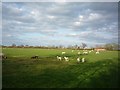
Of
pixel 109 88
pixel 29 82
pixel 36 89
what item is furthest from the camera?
pixel 29 82

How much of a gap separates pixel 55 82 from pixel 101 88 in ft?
12.7

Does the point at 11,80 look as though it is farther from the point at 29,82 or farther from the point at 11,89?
the point at 11,89

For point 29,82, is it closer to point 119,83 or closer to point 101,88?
point 101,88

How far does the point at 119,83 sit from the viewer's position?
61.6 ft

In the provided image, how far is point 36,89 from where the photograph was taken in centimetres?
1545

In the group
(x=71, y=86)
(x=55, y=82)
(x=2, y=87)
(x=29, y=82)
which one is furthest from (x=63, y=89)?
(x=2, y=87)

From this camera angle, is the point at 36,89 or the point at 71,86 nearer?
the point at 36,89

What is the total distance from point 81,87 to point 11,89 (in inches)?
209

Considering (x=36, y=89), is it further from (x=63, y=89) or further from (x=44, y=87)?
(x=63, y=89)

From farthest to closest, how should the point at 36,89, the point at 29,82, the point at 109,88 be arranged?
the point at 29,82 < the point at 109,88 < the point at 36,89

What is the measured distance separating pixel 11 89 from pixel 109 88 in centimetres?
748

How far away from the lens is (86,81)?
731 inches

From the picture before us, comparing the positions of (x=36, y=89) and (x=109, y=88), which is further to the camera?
(x=109, y=88)

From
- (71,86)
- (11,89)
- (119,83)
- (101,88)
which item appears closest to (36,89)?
(11,89)
